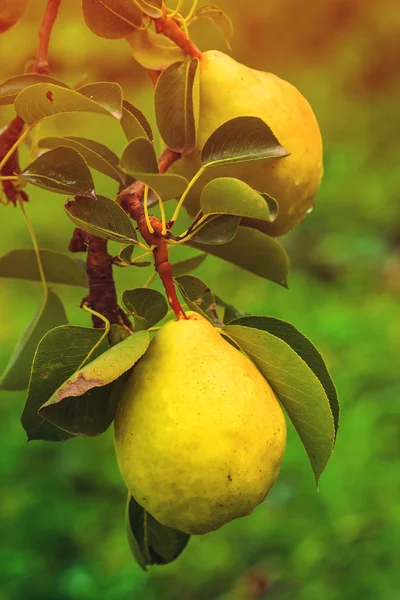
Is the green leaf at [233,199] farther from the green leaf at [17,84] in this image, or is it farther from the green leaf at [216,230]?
the green leaf at [17,84]

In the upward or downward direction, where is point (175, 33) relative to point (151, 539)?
upward

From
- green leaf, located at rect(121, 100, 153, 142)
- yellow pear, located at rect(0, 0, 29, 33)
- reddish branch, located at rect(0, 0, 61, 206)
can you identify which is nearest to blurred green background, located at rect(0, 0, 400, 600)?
yellow pear, located at rect(0, 0, 29, 33)

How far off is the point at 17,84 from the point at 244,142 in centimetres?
18

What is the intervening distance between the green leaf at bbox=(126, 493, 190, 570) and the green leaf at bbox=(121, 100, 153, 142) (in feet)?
1.01

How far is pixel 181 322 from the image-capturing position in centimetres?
63

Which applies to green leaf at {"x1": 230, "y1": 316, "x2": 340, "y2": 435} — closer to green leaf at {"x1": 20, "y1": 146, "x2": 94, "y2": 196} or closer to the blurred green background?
green leaf at {"x1": 20, "y1": 146, "x2": 94, "y2": 196}

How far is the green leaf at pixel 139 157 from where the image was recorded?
543 millimetres

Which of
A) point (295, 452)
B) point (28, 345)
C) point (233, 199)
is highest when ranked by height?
point (233, 199)

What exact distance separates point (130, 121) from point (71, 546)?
153 centimetres

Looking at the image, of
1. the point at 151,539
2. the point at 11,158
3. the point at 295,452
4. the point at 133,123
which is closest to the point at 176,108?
the point at 133,123

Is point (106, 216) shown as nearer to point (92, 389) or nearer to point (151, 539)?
point (92, 389)

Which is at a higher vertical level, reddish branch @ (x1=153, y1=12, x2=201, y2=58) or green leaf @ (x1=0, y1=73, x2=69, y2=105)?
reddish branch @ (x1=153, y1=12, x2=201, y2=58)

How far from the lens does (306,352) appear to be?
63cm

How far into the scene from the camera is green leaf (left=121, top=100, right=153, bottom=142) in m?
0.60
